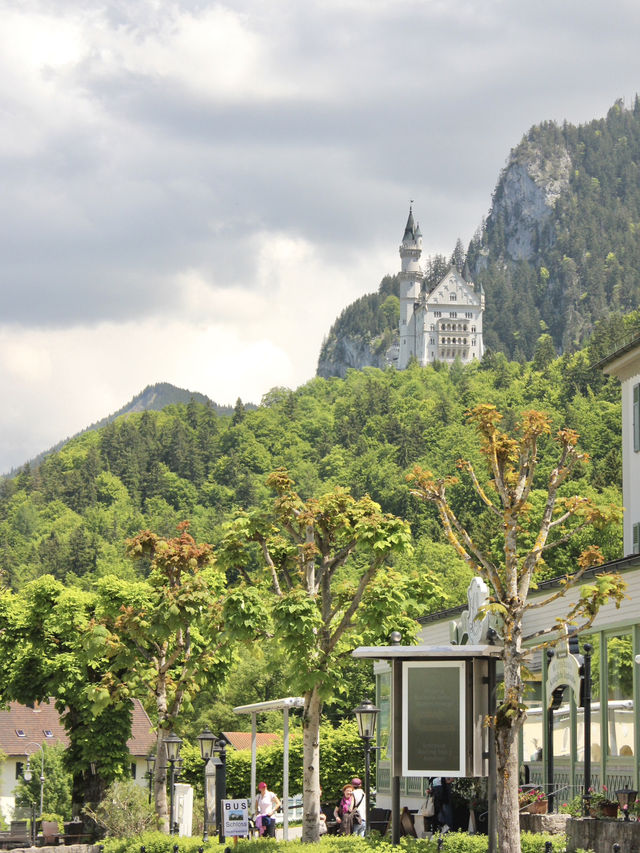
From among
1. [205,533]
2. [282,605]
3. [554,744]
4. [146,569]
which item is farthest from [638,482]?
[205,533]

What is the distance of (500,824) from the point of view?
61.0 ft

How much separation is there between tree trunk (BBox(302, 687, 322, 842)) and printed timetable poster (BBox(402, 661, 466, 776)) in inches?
156

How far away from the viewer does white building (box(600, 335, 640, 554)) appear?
37312 mm

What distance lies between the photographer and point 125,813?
114 feet

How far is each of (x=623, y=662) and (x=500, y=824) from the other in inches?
256

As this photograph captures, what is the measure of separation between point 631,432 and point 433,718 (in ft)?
65.0

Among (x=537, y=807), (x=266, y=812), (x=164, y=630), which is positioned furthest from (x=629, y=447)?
(x=537, y=807)

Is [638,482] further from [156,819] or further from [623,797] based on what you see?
[623,797]

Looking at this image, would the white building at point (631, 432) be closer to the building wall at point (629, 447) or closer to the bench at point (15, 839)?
the building wall at point (629, 447)

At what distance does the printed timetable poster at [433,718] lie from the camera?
65.6 ft

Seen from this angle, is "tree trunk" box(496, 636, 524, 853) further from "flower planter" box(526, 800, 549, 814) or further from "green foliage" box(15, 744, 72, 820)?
"green foliage" box(15, 744, 72, 820)

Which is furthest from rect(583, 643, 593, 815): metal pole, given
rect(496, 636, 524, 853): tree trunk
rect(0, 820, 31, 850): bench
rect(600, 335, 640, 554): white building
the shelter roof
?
rect(0, 820, 31, 850): bench

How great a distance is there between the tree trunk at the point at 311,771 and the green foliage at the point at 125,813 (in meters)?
8.38

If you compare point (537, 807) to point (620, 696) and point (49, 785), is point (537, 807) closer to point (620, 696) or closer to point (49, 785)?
point (620, 696)
